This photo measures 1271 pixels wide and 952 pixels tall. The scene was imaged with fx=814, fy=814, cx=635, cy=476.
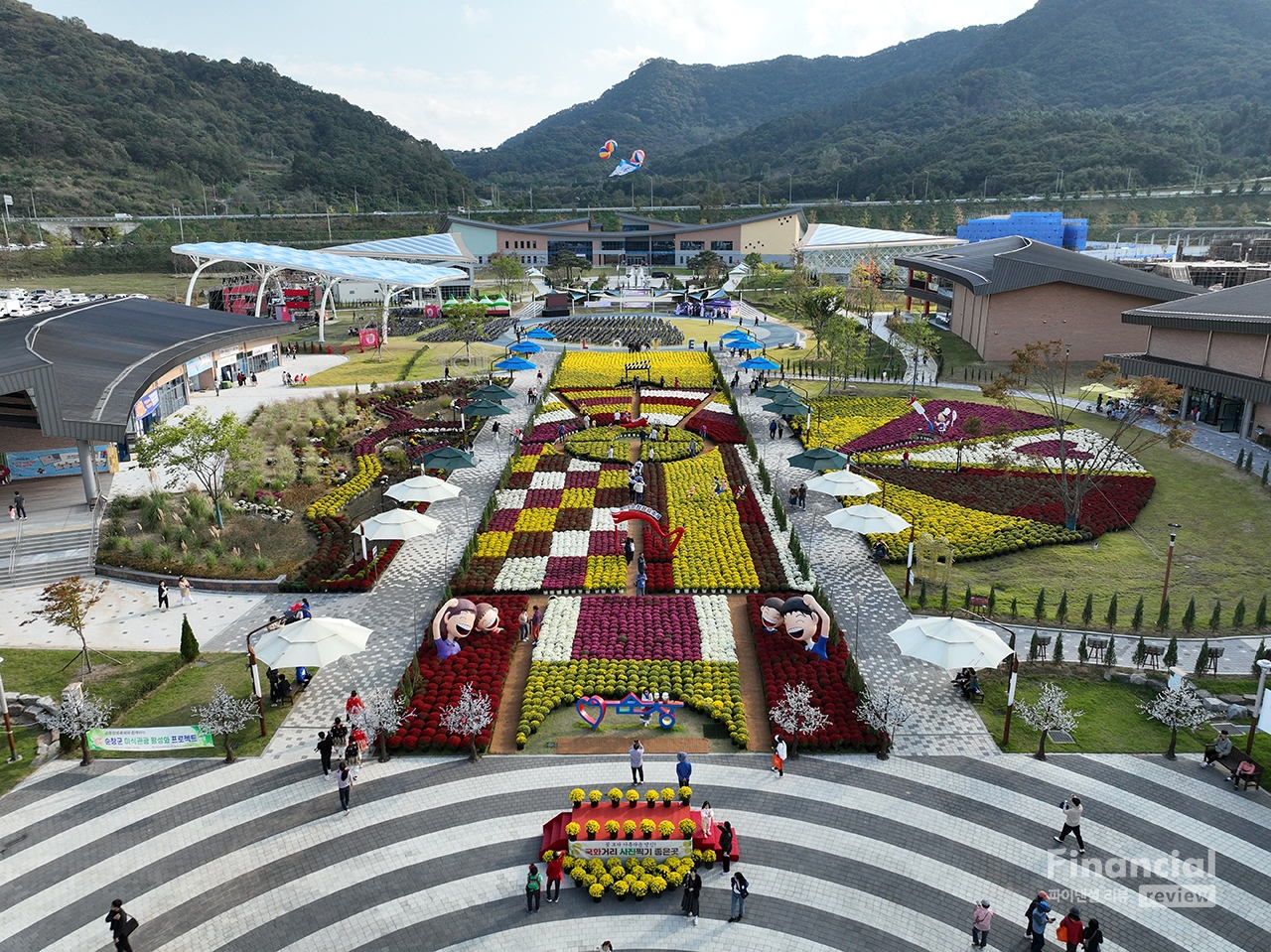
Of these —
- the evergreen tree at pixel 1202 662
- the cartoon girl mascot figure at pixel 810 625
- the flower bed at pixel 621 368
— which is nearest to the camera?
the evergreen tree at pixel 1202 662

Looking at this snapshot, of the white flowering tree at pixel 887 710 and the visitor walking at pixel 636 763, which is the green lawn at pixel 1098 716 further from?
the visitor walking at pixel 636 763

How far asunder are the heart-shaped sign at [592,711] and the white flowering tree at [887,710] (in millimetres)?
6022

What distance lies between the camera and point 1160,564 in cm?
2711

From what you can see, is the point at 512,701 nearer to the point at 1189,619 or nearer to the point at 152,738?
the point at 152,738

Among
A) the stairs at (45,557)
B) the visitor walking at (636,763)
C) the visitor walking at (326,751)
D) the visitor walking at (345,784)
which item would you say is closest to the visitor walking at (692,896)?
the visitor walking at (636,763)

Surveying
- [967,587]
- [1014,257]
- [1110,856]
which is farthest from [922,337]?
[1110,856]

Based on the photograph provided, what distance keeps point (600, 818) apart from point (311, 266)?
62416mm

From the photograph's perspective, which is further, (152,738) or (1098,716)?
(1098,716)

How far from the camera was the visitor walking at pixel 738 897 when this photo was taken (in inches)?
532

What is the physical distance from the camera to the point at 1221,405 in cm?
4166

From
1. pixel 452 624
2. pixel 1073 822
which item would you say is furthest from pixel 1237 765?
pixel 452 624

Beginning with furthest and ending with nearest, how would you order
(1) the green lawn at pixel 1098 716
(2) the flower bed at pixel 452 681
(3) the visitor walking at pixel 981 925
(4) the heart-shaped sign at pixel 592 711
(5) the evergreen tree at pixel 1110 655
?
(5) the evergreen tree at pixel 1110 655
(4) the heart-shaped sign at pixel 592 711
(2) the flower bed at pixel 452 681
(1) the green lawn at pixel 1098 716
(3) the visitor walking at pixel 981 925

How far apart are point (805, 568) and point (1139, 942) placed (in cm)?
1404

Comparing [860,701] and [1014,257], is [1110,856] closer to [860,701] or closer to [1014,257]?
[860,701]
